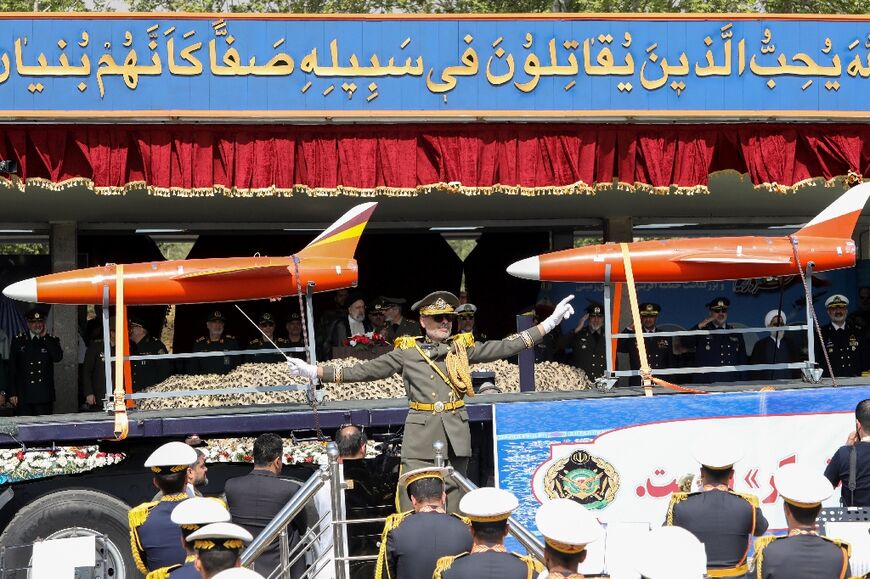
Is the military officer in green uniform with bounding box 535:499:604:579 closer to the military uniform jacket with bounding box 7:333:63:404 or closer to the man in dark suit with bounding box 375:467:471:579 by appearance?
the man in dark suit with bounding box 375:467:471:579

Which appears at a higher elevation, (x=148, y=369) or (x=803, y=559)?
(x=148, y=369)

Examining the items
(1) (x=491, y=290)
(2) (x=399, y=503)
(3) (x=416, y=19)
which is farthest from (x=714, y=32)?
(1) (x=491, y=290)

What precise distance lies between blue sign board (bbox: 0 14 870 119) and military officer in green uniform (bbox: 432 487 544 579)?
18.1 feet

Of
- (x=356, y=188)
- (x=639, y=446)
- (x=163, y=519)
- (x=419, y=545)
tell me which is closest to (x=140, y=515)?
(x=163, y=519)

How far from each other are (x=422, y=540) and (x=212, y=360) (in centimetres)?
776

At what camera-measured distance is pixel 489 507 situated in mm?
5180

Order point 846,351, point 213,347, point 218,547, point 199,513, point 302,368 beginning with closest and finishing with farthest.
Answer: point 218,547
point 199,513
point 302,368
point 213,347
point 846,351

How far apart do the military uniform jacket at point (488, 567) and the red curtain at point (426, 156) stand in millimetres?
5471

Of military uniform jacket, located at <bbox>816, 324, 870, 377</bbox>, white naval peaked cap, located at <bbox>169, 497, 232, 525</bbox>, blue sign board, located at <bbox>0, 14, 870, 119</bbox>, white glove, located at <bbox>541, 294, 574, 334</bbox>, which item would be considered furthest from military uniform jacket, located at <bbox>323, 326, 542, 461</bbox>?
military uniform jacket, located at <bbox>816, 324, 870, 377</bbox>

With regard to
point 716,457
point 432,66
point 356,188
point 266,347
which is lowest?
point 716,457

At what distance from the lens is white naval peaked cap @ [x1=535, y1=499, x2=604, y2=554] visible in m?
4.67

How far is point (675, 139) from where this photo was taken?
10.5 metres

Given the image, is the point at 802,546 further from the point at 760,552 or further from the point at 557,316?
the point at 557,316

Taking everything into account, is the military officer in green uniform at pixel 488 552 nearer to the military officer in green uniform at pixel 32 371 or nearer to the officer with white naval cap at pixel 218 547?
the officer with white naval cap at pixel 218 547
